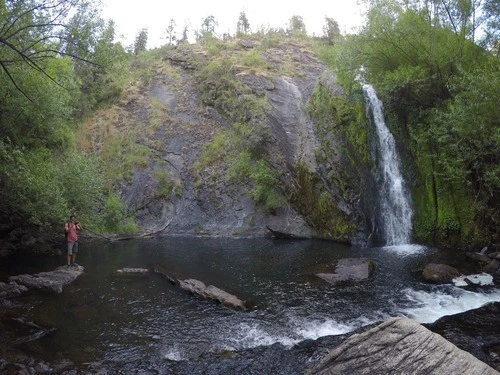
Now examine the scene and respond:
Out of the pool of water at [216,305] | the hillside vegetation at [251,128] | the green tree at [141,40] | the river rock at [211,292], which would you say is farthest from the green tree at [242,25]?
the river rock at [211,292]

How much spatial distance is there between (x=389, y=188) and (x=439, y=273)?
986 cm

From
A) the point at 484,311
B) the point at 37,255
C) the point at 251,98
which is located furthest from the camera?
the point at 251,98

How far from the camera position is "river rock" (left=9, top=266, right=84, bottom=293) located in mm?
13497

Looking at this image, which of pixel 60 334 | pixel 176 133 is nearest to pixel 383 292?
pixel 60 334

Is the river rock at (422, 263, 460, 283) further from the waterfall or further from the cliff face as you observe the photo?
the cliff face

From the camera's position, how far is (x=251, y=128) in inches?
1300

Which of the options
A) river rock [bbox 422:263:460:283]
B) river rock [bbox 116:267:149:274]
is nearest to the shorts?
river rock [bbox 116:267:149:274]

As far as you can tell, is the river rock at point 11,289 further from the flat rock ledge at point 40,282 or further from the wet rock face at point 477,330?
the wet rock face at point 477,330

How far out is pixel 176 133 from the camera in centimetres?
3831

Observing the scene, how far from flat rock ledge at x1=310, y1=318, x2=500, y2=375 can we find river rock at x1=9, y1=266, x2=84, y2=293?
36.1 feet

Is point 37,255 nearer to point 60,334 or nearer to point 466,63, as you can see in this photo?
point 60,334

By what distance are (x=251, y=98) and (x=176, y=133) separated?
28.0 ft

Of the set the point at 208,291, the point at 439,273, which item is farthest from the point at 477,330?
the point at 208,291

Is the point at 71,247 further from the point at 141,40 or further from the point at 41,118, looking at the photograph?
the point at 141,40
